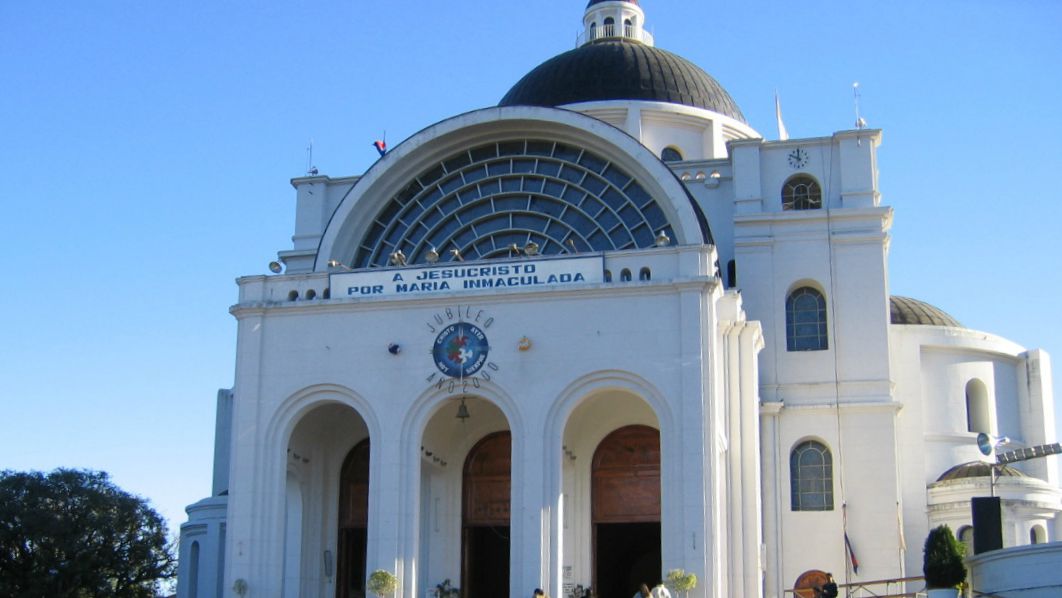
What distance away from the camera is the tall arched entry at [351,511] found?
116 feet

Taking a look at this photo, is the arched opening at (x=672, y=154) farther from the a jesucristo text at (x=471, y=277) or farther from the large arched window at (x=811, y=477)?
the a jesucristo text at (x=471, y=277)

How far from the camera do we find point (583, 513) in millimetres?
33938

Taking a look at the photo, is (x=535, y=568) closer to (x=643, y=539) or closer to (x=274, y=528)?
(x=274, y=528)

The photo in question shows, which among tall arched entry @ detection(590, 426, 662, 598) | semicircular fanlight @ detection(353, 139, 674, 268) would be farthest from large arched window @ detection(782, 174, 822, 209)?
tall arched entry @ detection(590, 426, 662, 598)

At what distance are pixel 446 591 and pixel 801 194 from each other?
14448 mm

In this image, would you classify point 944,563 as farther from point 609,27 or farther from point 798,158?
point 609,27

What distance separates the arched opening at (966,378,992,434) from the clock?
26.5 feet

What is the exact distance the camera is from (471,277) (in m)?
31.8

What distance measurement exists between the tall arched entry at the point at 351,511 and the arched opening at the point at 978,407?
1718 centimetres

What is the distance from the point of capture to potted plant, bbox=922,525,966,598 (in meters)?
27.7

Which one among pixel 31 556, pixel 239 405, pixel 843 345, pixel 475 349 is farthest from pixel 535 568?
pixel 31 556

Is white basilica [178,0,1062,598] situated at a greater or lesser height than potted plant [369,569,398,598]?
greater

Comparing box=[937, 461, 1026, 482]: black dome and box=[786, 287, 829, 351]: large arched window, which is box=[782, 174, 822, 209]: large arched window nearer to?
box=[786, 287, 829, 351]: large arched window

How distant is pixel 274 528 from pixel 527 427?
5.97m
